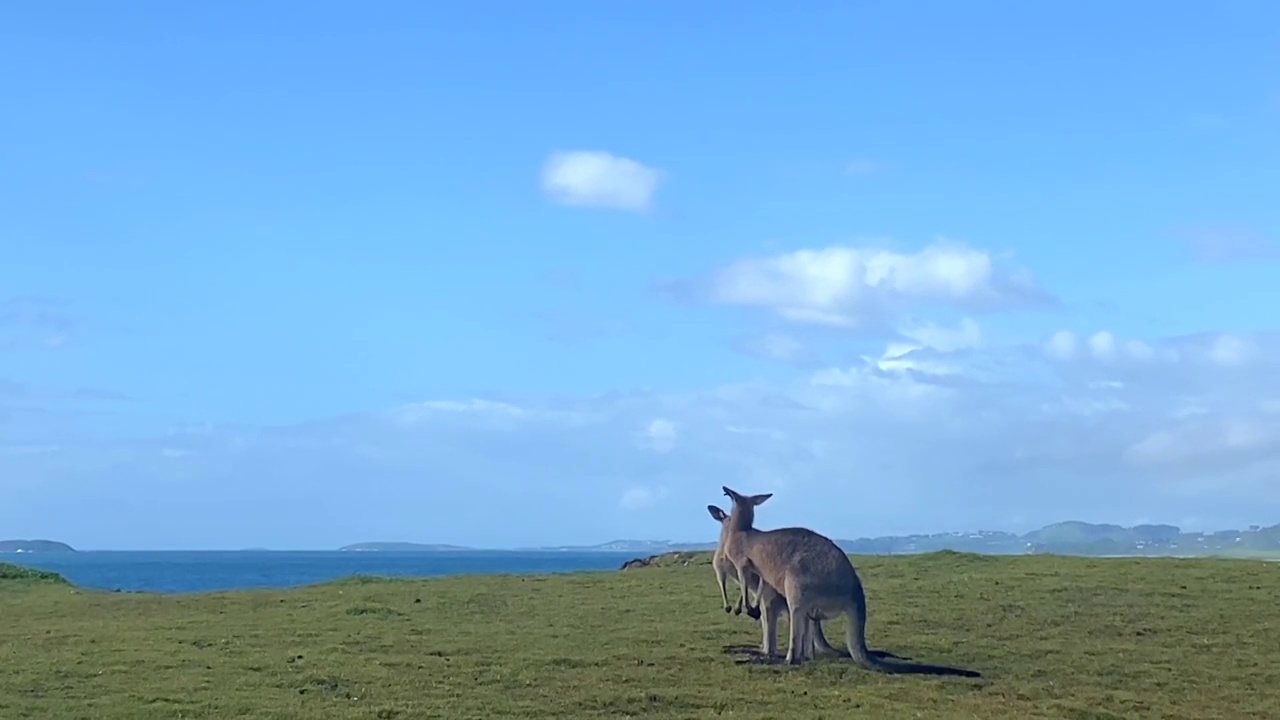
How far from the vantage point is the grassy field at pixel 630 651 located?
15008 millimetres

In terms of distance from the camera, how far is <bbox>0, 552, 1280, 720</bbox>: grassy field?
49.2 feet

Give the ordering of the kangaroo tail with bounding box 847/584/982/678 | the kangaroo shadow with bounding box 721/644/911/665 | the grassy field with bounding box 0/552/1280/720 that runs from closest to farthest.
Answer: the grassy field with bounding box 0/552/1280/720 < the kangaroo tail with bounding box 847/584/982/678 < the kangaroo shadow with bounding box 721/644/911/665

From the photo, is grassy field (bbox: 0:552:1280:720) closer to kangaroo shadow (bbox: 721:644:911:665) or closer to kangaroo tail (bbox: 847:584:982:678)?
kangaroo shadow (bbox: 721:644:911:665)

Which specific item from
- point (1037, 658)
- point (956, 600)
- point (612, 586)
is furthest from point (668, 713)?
point (612, 586)

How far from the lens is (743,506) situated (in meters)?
18.3

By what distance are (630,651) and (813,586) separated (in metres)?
2.81

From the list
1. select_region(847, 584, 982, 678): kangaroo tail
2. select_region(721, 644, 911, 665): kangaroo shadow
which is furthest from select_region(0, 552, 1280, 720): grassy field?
select_region(847, 584, 982, 678): kangaroo tail

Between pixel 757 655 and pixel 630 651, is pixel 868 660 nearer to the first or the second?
pixel 757 655

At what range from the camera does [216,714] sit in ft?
46.6

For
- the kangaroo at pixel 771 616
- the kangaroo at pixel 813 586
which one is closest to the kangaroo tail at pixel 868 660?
the kangaroo at pixel 813 586

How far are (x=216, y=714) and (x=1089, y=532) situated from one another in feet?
493

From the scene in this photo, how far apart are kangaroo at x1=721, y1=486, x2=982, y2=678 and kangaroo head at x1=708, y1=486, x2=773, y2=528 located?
0.62 metres

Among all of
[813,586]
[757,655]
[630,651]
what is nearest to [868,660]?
[813,586]

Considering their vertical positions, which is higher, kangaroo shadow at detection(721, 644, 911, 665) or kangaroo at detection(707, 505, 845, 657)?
kangaroo at detection(707, 505, 845, 657)
